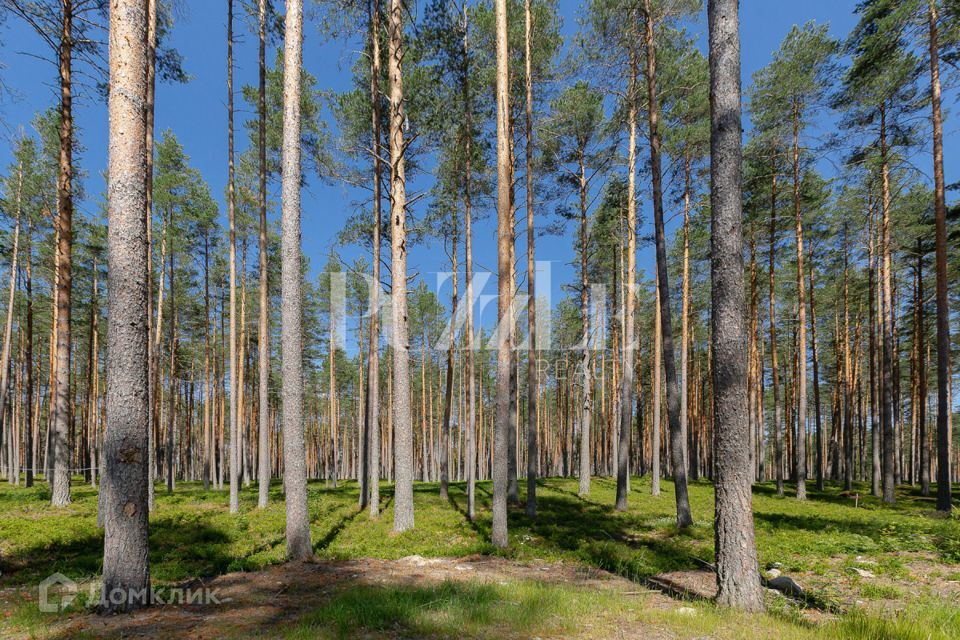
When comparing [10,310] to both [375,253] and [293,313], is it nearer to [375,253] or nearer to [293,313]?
[375,253]

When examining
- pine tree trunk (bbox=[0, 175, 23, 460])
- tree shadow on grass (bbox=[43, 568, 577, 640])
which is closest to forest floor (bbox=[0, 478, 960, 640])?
tree shadow on grass (bbox=[43, 568, 577, 640])

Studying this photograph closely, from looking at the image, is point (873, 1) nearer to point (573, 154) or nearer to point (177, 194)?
point (573, 154)

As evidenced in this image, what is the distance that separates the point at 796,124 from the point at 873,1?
11.7 feet

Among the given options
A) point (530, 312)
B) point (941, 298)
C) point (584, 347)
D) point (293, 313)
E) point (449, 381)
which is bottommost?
point (449, 381)

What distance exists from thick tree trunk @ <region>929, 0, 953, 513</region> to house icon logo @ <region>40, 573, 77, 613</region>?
1809 centimetres

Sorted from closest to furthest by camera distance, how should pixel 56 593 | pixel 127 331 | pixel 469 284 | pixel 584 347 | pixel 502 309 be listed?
1. pixel 127 331
2. pixel 56 593
3. pixel 502 309
4. pixel 469 284
5. pixel 584 347

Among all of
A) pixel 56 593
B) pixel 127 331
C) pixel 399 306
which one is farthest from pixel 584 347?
pixel 56 593

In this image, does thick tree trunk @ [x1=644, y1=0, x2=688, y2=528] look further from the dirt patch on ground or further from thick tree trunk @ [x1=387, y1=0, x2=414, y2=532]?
thick tree trunk @ [x1=387, y1=0, x2=414, y2=532]

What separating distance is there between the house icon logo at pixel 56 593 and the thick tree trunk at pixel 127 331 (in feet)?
2.15

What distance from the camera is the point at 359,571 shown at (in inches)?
245

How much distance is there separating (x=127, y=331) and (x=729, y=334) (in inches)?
267

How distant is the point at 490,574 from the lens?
6195 mm

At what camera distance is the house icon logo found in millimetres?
4457

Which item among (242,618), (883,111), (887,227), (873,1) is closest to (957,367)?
(887,227)
